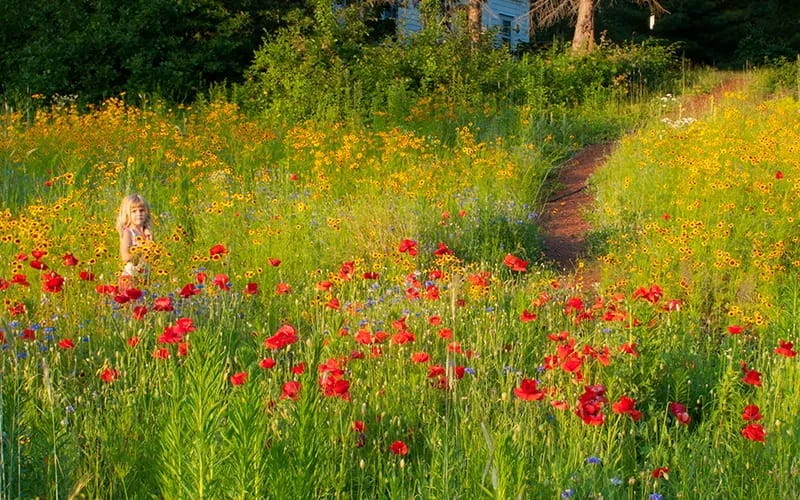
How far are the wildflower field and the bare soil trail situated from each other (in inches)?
7.5

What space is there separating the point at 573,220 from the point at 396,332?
5581mm

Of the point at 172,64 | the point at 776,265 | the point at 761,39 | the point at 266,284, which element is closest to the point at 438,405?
the point at 266,284

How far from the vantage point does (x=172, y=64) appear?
54.9 feet

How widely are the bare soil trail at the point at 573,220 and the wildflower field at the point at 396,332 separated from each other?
0.19 m

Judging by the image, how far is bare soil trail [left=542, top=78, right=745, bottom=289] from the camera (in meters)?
7.07

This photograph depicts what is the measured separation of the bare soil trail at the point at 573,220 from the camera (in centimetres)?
707

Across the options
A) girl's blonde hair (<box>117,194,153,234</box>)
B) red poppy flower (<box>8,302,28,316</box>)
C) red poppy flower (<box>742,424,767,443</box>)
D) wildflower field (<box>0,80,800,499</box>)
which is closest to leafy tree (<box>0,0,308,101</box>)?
wildflower field (<box>0,80,800,499</box>)

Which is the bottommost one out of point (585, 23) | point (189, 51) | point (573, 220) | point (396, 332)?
point (573, 220)

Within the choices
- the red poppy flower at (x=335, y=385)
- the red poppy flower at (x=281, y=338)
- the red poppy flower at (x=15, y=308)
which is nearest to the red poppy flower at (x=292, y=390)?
the red poppy flower at (x=335, y=385)

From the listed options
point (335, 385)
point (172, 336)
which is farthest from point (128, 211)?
point (335, 385)

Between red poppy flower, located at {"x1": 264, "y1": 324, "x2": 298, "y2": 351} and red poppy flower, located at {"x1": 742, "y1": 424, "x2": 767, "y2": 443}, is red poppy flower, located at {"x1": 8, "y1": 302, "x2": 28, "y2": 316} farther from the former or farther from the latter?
red poppy flower, located at {"x1": 742, "y1": 424, "x2": 767, "y2": 443}

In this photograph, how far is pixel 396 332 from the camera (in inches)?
165

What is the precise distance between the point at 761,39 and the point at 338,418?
91.4 ft

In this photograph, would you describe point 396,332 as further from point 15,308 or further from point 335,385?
point 15,308
